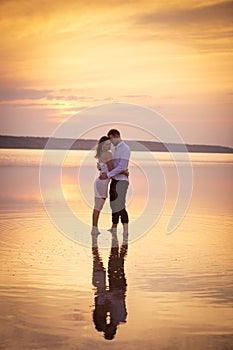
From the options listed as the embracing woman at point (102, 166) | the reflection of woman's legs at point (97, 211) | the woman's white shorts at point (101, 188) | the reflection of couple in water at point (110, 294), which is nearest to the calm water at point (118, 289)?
the reflection of couple in water at point (110, 294)

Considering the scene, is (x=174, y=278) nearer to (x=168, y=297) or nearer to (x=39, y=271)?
(x=168, y=297)

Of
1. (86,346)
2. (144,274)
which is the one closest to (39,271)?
(144,274)

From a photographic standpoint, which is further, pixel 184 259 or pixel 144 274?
pixel 184 259

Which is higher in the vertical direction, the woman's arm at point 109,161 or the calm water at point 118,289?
the woman's arm at point 109,161

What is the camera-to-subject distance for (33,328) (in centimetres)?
605

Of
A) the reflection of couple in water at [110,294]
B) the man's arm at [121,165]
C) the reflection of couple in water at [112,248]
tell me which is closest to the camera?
the reflection of couple in water at [110,294]

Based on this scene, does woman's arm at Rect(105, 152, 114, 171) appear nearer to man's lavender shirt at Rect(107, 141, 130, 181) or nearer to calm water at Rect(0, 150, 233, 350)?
man's lavender shirt at Rect(107, 141, 130, 181)

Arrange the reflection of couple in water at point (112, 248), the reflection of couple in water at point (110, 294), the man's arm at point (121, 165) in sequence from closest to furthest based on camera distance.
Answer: the reflection of couple in water at point (110, 294), the reflection of couple in water at point (112, 248), the man's arm at point (121, 165)

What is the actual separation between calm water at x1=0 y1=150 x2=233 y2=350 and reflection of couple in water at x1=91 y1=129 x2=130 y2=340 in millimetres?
17

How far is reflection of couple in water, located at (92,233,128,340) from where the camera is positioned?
6270 millimetres

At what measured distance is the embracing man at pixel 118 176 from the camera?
12422mm

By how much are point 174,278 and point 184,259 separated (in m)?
1.38

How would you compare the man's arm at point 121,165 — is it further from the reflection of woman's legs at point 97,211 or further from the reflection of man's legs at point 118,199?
the reflection of woman's legs at point 97,211

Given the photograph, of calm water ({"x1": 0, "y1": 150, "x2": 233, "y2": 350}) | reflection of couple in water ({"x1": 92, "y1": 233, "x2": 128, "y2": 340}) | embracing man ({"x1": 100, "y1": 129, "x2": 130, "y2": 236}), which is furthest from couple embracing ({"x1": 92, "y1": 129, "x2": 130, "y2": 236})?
reflection of couple in water ({"x1": 92, "y1": 233, "x2": 128, "y2": 340})
